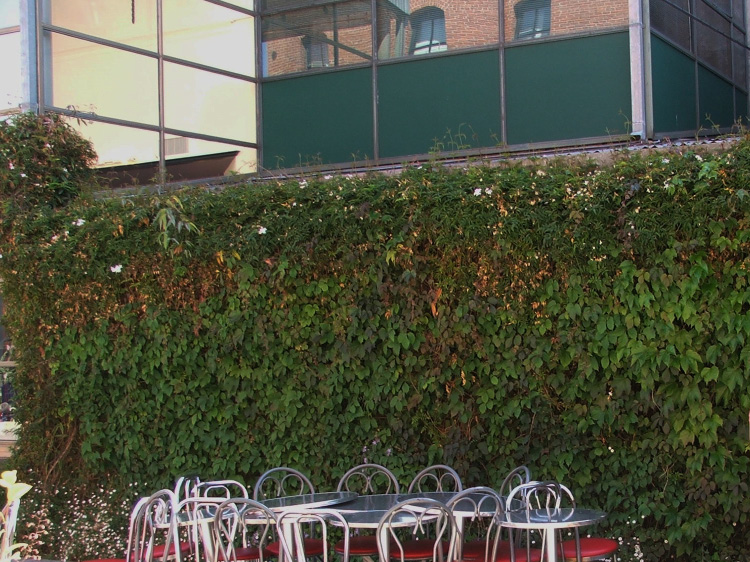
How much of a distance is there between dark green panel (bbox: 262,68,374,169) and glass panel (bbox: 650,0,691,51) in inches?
121

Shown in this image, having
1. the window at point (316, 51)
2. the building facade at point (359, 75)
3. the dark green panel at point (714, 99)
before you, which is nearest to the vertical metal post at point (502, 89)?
the building facade at point (359, 75)

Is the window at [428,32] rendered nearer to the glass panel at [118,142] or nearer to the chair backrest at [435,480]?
the glass panel at [118,142]

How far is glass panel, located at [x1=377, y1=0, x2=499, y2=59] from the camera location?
9438mm

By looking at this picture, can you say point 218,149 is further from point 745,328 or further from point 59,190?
point 745,328

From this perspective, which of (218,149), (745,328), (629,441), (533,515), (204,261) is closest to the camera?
(533,515)

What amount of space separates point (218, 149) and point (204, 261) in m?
4.17

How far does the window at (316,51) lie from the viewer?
10250mm

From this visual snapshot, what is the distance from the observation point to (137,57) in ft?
32.1

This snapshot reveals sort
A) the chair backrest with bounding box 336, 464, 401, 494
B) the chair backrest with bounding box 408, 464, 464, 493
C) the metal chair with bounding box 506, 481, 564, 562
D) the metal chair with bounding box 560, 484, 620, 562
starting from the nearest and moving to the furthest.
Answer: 1. the metal chair with bounding box 506, 481, 564, 562
2. the metal chair with bounding box 560, 484, 620, 562
3. the chair backrest with bounding box 408, 464, 464, 493
4. the chair backrest with bounding box 336, 464, 401, 494

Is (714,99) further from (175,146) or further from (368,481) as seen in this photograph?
(368,481)

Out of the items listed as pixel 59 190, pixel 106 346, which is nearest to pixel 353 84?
pixel 59 190

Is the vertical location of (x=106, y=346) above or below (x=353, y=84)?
below

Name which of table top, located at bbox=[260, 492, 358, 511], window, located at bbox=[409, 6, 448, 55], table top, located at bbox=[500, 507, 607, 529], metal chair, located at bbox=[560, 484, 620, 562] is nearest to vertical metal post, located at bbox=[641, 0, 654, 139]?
window, located at bbox=[409, 6, 448, 55]

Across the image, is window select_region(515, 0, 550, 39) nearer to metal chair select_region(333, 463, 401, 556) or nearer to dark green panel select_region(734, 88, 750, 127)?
dark green panel select_region(734, 88, 750, 127)
